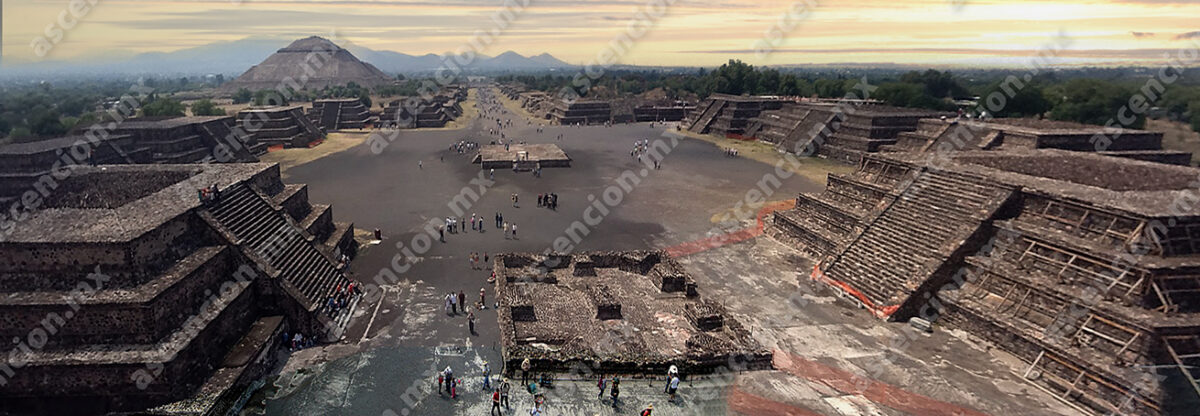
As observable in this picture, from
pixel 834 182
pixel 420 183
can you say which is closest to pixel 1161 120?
pixel 834 182

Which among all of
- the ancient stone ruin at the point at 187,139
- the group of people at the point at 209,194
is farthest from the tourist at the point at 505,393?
the ancient stone ruin at the point at 187,139

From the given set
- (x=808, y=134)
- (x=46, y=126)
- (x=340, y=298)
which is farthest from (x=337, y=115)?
(x=340, y=298)

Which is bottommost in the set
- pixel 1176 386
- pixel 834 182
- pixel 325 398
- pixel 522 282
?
pixel 325 398

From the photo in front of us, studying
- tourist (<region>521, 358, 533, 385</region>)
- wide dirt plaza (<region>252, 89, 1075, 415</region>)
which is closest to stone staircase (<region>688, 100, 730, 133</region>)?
wide dirt plaza (<region>252, 89, 1075, 415</region>)

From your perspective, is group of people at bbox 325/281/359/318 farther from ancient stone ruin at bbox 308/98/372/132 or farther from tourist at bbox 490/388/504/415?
ancient stone ruin at bbox 308/98/372/132

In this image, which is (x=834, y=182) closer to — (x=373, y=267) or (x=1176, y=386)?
(x=1176, y=386)

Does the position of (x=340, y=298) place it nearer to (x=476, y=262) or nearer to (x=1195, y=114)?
(x=476, y=262)
